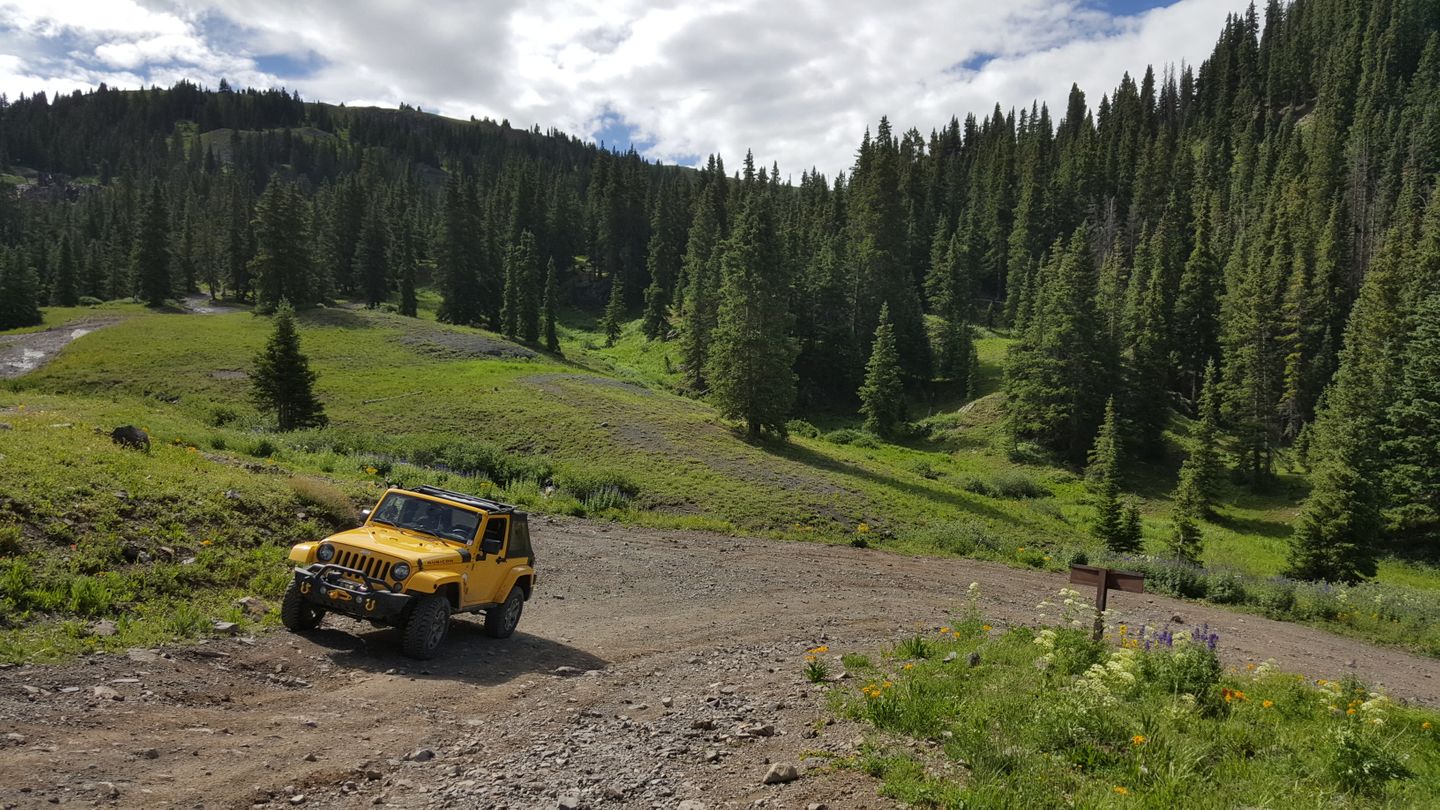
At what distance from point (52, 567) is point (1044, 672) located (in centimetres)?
1277

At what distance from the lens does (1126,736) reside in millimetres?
6602

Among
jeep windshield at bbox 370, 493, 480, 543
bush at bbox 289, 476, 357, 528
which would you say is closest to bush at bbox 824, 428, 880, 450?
bush at bbox 289, 476, 357, 528

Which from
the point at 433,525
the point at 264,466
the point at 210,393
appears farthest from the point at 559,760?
the point at 210,393

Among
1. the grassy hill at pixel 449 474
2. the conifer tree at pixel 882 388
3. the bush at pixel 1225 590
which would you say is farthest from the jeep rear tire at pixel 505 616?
the conifer tree at pixel 882 388

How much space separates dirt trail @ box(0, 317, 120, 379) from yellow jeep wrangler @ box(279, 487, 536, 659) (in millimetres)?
55985

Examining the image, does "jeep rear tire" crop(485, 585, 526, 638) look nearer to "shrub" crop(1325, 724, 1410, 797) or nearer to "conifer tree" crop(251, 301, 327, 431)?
"shrub" crop(1325, 724, 1410, 797)

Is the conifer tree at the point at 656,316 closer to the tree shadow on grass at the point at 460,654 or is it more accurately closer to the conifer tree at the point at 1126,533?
the conifer tree at the point at 1126,533

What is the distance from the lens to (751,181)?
116 meters

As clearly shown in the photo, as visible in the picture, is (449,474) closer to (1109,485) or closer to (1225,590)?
(1225,590)

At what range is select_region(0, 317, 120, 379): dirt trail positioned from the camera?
51.6m

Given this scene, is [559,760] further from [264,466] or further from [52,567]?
[264,466]

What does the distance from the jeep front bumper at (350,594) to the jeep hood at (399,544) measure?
409 mm

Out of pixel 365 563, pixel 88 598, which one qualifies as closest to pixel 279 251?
pixel 88 598

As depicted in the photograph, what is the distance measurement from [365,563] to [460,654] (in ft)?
6.32
